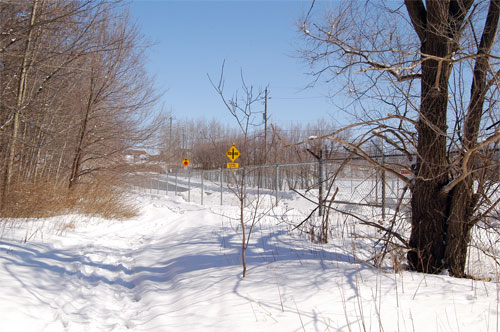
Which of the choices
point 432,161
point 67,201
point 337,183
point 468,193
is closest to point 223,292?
point 432,161

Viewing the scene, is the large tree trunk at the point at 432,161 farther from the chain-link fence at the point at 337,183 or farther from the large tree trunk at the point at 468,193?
the chain-link fence at the point at 337,183

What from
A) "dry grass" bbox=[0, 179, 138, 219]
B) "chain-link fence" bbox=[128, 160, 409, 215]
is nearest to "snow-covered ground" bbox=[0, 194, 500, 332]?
"chain-link fence" bbox=[128, 160, 409, 215]

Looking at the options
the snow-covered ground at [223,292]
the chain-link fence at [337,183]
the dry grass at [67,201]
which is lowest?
the snow-covered ground at [223,292]

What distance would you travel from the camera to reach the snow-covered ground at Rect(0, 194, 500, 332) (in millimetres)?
3055

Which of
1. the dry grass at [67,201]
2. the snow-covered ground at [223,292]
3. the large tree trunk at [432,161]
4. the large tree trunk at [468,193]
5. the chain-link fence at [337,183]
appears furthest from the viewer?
the dry grass at [67,201]

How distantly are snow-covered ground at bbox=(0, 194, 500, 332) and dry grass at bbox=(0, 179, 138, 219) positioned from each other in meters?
2.06

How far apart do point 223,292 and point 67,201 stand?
336 inches

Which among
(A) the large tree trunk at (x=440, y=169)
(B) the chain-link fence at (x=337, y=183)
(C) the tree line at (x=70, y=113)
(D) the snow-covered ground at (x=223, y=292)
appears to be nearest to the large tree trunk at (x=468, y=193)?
(A) the large tree trunk at (x=440, y=169)

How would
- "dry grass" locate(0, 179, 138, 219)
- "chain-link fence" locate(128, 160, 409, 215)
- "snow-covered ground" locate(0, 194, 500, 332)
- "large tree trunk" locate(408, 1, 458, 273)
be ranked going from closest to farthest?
"snow-covered ground" locate(0, 194, 500, 332), "large tree trunk" locate(408, 1, 458, 273), "chain-link fence" locate(128, 160, 409, 215), "dry grass" locate(0, 179, 138, 219)

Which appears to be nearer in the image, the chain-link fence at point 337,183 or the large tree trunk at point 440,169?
the large tree trunk at point 440,169

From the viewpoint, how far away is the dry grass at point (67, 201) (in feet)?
29.0

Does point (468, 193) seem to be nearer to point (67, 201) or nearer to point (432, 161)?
point (432, 161)

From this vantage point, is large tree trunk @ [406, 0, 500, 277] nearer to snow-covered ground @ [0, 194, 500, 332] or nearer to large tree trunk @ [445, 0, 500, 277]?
A: large tree trunk @ [445, 0, 500, 277]

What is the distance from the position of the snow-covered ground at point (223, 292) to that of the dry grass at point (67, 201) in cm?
206
